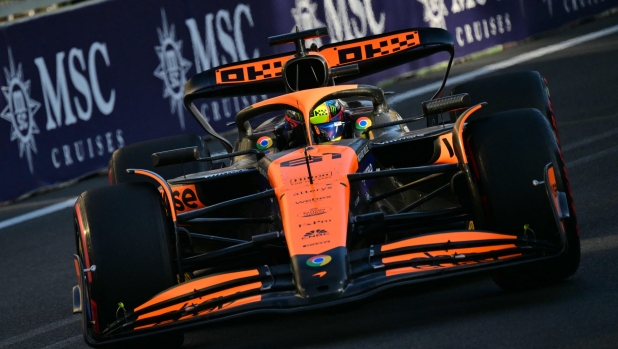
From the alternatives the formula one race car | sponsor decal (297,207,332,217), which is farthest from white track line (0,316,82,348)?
sponsor decal (297,207,332,217)

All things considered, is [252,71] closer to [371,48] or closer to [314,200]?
[371,48]

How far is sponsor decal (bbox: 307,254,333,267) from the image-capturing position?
5.20 metres

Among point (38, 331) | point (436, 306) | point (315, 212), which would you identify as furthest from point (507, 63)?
point (315, 212)

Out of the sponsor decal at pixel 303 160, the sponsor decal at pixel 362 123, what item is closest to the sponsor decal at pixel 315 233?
the sponsor decal at pixel 303 160

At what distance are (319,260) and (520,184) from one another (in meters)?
1.10

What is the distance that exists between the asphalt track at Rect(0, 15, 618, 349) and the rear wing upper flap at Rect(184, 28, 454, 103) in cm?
151

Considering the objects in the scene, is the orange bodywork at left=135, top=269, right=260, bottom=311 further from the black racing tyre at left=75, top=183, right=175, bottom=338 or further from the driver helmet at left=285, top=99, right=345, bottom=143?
the driver helmet at left=285, top=99, right=345, bottom=143

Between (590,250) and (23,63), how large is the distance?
787cm

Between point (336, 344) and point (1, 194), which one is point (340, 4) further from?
point (336, 344)

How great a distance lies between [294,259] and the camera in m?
5.29

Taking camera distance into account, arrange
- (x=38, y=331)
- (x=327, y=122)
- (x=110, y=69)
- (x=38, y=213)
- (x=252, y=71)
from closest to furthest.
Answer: (x=38, y=331) < (x=327, y=122) < (x=252, y=71) < (x=38, y=213) < (x=110, y=69)

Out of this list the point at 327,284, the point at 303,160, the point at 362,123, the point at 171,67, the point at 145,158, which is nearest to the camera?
the point at 327,284

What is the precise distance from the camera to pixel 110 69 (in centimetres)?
1327

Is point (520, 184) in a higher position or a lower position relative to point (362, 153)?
lower
